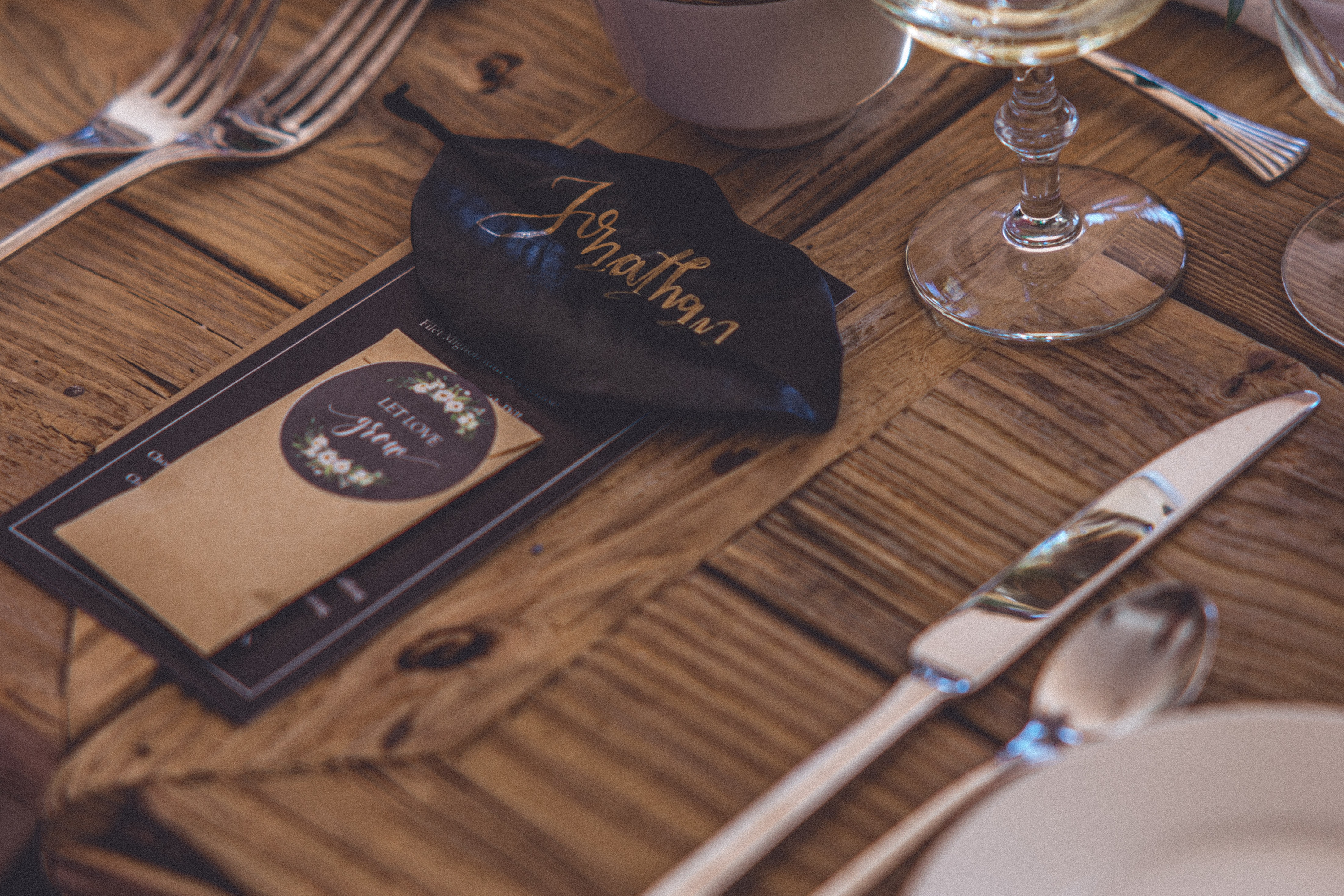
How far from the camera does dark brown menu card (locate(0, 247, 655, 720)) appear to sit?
1.41 ft

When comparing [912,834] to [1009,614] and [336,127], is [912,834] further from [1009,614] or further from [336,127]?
[336,127]

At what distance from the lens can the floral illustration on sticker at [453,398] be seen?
0.48 m

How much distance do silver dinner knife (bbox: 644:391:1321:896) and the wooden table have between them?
1 cm

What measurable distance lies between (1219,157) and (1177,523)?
240 millimetres

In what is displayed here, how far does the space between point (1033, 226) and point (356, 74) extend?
42 centimetres

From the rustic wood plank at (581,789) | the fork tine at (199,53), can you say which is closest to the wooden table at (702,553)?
the rustic wood plank at (581,789)

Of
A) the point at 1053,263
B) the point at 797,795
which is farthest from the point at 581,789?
the point at 1053,263

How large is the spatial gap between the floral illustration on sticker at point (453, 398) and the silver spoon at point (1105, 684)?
0.79ft

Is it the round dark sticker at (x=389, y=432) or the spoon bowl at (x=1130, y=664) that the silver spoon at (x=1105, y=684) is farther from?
the round dark sticker at (x=389, y=432)

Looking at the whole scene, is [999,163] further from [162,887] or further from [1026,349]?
[162,887]

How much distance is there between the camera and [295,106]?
680mm

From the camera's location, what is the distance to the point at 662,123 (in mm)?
639

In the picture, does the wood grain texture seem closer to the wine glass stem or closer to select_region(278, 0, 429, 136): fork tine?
the wine glass stem

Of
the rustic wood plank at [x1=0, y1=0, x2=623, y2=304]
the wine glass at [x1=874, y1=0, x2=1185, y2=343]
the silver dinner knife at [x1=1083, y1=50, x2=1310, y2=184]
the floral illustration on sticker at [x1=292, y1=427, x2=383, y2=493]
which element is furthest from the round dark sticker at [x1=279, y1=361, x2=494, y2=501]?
the silver dinner knife at [x1=1083, y1=50, x2=1310, y2=184]
